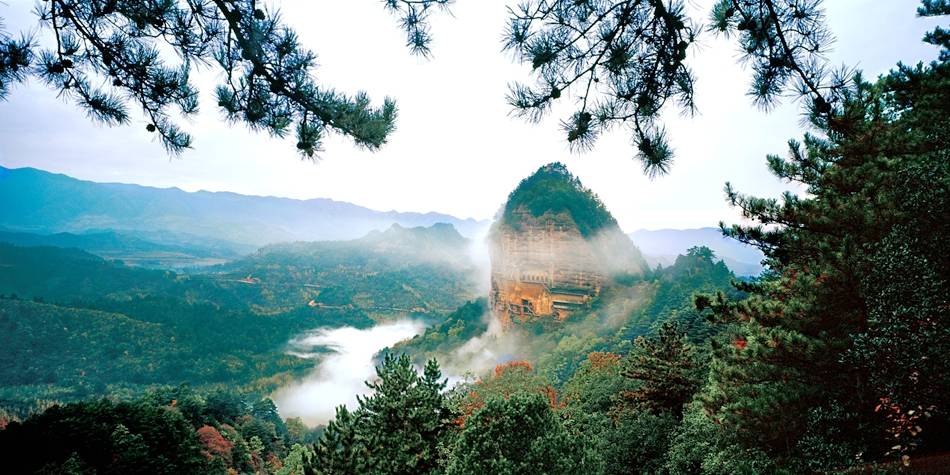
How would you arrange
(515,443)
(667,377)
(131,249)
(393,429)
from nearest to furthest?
(515,443) < (393,429) < (667,377) < (131,249)

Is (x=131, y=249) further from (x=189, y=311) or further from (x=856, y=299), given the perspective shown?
(x=856, y=299)

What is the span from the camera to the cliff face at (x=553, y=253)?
163ft

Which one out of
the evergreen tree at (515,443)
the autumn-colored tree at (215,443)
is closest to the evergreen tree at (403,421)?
the evergreen tree at (515,443)

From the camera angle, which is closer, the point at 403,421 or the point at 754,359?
the point at 754,359

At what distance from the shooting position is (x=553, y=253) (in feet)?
165

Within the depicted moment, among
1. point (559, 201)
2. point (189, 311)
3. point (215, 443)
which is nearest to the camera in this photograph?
point (215, 443)

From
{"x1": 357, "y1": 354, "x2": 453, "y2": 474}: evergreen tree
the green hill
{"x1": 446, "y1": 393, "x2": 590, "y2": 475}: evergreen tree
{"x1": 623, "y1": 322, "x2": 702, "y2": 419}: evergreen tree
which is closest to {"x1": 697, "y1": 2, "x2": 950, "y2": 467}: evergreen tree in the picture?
{"x1": 446, "y1": 393, "x2": 590, "y2": 475}: evergreen tree

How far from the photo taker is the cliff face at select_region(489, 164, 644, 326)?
49656mm

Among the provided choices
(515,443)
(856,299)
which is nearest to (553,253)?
(515,443)

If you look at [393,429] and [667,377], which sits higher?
[667,377]

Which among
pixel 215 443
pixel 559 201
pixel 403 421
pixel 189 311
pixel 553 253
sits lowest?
pixel 189 311

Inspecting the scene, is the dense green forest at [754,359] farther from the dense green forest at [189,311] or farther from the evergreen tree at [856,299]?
the dense green forest at [189,311]

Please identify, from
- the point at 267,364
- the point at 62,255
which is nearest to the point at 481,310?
the point at 267,364

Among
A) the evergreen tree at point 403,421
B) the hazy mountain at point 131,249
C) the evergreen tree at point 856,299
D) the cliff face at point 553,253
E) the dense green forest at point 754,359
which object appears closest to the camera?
Answer: the dense green forest at point 754,359
